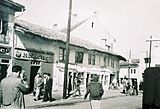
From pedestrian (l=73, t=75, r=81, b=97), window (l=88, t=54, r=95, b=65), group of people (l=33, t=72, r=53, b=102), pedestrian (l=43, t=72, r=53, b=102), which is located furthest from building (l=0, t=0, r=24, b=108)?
window (l=88, t=54, r=95, b=65)

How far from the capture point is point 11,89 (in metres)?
2.98

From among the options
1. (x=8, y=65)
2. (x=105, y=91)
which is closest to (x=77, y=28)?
(x=105, y=91)

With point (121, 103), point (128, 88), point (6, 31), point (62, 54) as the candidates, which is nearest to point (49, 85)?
point (62, 54)

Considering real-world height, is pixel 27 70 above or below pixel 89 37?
below

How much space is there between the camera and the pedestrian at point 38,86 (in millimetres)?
3342

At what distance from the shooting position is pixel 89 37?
13.5 ft

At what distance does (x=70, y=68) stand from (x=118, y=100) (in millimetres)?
1123

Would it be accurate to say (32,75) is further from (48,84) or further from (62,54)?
(62,54)

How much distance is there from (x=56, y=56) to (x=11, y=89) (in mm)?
758

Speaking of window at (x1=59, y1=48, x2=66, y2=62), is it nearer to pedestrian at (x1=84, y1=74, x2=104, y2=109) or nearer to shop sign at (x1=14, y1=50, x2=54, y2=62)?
shop sign at (x1=14, y1=50, x2=54, y2=62)

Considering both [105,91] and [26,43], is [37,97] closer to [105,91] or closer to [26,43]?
[26,43]

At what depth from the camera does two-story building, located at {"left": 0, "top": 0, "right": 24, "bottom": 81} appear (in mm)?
2959

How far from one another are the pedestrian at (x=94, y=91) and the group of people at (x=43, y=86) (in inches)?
23.8

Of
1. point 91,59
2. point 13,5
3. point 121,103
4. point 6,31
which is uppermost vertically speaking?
point 13,5
